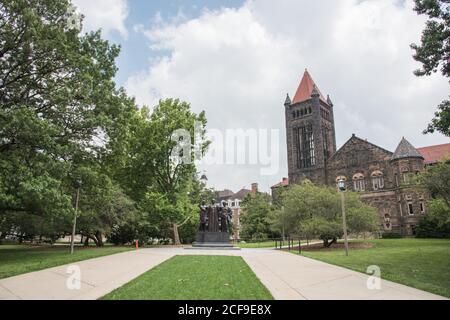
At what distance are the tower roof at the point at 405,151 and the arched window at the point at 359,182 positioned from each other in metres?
6.46

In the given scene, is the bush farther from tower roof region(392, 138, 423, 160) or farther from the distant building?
the distant building

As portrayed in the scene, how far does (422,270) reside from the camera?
11.6 meters

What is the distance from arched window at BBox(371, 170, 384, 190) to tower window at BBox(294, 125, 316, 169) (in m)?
12.2

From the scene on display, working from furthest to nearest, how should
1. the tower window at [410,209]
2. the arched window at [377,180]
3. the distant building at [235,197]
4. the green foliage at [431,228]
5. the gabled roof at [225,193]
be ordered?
the gabled roof at [225,193] → the distant building at [235,197] → the arched window at [377,180] → the tower window at [410,209] → the green foliage at [431,228]

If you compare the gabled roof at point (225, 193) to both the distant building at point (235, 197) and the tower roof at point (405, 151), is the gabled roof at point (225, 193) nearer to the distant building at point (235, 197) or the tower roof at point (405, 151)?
the distant building at point (235, 197)

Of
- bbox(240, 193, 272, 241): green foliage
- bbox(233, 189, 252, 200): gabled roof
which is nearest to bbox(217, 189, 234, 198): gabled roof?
bbox(233, 189, 252, 200): gabled roof

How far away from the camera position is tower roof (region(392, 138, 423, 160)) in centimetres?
5344

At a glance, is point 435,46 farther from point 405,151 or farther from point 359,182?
point 359,182

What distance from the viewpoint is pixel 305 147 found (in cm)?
6994

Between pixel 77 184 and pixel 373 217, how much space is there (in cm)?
2296

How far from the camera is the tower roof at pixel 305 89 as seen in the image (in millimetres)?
72812

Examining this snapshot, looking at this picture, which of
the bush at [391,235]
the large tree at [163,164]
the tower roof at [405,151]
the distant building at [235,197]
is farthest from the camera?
the distant building at [235,197]

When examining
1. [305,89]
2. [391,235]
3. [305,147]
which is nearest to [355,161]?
[305,147]

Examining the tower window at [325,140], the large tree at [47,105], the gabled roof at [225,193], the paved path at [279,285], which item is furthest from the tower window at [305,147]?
the paved path at [279,285]
